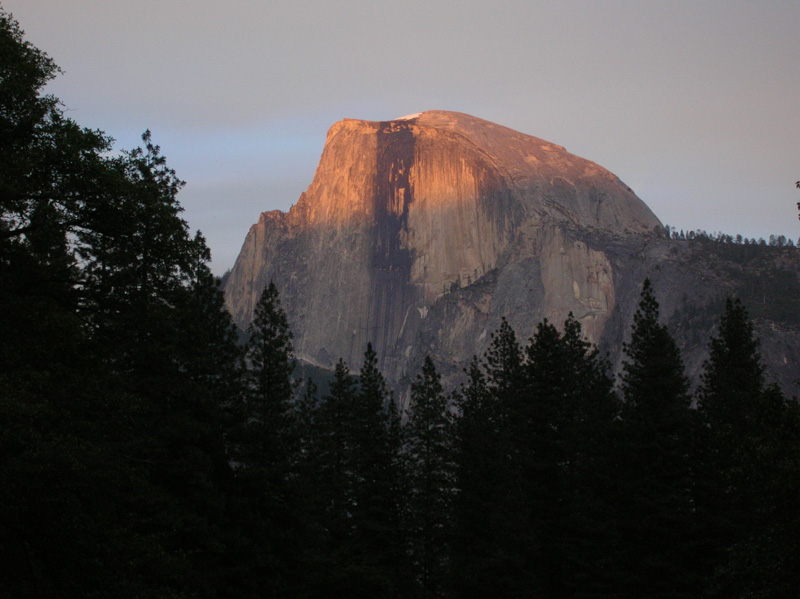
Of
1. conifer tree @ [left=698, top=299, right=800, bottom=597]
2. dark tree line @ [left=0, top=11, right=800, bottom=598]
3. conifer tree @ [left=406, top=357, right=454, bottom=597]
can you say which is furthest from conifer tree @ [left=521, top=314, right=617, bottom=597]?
conifer tree @ [left=698, top=299, right=800, bottom=597]

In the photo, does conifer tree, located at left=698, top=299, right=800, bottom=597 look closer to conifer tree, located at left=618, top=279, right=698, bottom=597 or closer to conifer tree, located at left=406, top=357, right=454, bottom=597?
conifer tree, located at left=618, top=279, right=698, bottom=597

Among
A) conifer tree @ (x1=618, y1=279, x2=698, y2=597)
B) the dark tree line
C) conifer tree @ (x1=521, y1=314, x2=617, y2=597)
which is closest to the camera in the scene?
the dark tree line

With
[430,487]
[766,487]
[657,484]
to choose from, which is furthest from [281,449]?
[766,487]

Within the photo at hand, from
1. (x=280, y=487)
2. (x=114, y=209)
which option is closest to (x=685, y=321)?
(x=280, y=487)

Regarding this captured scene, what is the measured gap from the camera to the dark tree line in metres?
14.1

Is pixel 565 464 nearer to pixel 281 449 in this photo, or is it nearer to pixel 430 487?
pixel 430 487

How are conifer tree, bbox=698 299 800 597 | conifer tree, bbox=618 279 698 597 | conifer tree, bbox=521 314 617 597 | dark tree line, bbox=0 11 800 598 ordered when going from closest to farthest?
dark tree line, bbox=0 11 800 598 < conifer tree, bbox=698 299 800 597 < conifer tree, bbox=618 279 698 597 < conifer tree, bbox=521 314 617 597

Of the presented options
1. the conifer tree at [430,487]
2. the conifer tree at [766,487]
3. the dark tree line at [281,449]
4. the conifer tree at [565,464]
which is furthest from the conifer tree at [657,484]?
the conifer tree at [430,487]

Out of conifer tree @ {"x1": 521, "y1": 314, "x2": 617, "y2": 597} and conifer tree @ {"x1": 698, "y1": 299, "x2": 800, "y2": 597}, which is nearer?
conifer tree @ {"x1": 698, "y1": 299, "x2": 800, "y2": 597}

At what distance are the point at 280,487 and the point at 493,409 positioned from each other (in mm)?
17639

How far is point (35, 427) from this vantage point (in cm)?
1333

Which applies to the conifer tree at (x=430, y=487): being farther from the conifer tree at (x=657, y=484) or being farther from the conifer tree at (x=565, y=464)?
the conifer tree at (x=657, y=484)

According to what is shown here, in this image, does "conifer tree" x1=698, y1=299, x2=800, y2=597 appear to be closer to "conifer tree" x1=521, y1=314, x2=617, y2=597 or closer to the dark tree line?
the dark tree line

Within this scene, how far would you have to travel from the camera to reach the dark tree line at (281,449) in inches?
555
